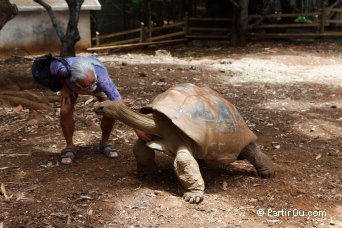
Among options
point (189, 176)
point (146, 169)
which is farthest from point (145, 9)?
point (189, 176)

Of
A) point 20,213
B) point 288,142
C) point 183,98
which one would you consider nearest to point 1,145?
point 20,213

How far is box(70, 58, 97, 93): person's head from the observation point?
434 cm

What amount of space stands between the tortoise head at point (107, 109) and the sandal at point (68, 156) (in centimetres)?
105

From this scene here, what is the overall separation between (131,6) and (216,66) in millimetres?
6633

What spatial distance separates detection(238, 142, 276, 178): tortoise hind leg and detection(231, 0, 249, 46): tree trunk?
11643mm

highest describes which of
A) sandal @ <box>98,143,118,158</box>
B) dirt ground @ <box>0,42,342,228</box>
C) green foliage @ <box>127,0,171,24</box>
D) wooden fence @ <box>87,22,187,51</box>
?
green foliage @ <box>127,0,171,24</box>

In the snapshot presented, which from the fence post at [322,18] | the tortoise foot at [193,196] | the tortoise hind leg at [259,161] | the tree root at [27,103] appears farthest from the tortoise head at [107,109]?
the fence post at [322,18]

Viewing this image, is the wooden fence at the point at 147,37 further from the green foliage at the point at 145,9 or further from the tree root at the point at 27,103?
the tree root at the point at 27,103

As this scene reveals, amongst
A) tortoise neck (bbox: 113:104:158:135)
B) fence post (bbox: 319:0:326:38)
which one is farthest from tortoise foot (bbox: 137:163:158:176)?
fence post (bbox: 319:0:326:38)

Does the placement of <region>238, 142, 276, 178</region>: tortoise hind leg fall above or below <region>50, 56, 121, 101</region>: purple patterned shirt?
below

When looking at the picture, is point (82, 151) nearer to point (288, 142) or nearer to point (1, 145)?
point (1, 145)

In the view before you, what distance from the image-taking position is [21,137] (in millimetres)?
5816

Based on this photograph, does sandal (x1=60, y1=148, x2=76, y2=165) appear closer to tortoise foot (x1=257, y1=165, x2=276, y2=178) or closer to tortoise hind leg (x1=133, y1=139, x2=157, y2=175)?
tortoise hind leg (x1=133, y1=139, x2=157, y2=175)

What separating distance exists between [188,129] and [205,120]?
23 centimetres
